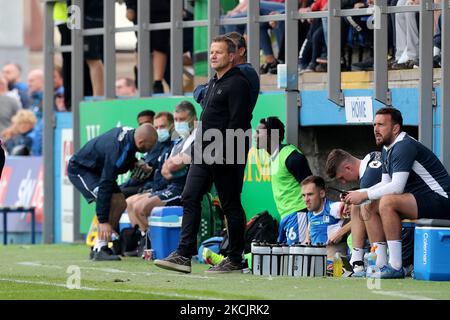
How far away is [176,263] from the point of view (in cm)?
1236

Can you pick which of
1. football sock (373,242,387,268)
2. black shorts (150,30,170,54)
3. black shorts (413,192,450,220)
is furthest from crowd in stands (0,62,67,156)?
black shorts (413,192,450,220)

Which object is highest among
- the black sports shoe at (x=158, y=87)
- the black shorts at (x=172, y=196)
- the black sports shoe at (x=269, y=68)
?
the black sports shoe at (x=269, y=68)

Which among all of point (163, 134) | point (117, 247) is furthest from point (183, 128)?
point (117, 247)

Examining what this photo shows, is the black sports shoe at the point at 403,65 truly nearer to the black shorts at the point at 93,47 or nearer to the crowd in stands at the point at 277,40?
the crowd in stands at the point at 277,40

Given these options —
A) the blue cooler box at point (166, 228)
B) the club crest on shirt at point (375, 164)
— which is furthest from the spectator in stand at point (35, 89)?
the club crest on shirt at point (375, 164)

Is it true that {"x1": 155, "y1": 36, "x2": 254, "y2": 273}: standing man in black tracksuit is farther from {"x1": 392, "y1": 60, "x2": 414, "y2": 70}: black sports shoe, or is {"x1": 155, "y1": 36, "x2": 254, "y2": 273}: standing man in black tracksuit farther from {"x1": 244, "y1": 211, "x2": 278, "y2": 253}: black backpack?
{"x1": 392, "y1": 60, "x2": 414, "y2": 70}: black sports shoe

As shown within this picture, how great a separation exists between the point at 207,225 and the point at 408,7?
129 inches

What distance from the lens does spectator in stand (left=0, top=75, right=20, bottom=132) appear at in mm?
25356

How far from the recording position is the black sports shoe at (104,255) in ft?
49.8

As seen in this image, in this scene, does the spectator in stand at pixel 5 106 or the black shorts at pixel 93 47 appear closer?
the black shorts at pixel 93 47

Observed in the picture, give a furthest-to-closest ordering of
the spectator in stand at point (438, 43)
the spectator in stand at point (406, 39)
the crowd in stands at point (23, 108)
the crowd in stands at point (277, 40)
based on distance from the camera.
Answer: the crowd in stands at point (23, 108) < the crowd in stands at point (277, 40) < the spectator in stand at point (406, 39) < the spectator in stand at point (438, 43)

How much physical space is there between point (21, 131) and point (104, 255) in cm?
840

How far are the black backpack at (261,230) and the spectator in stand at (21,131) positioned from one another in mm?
8542

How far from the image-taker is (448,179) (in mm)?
12219
